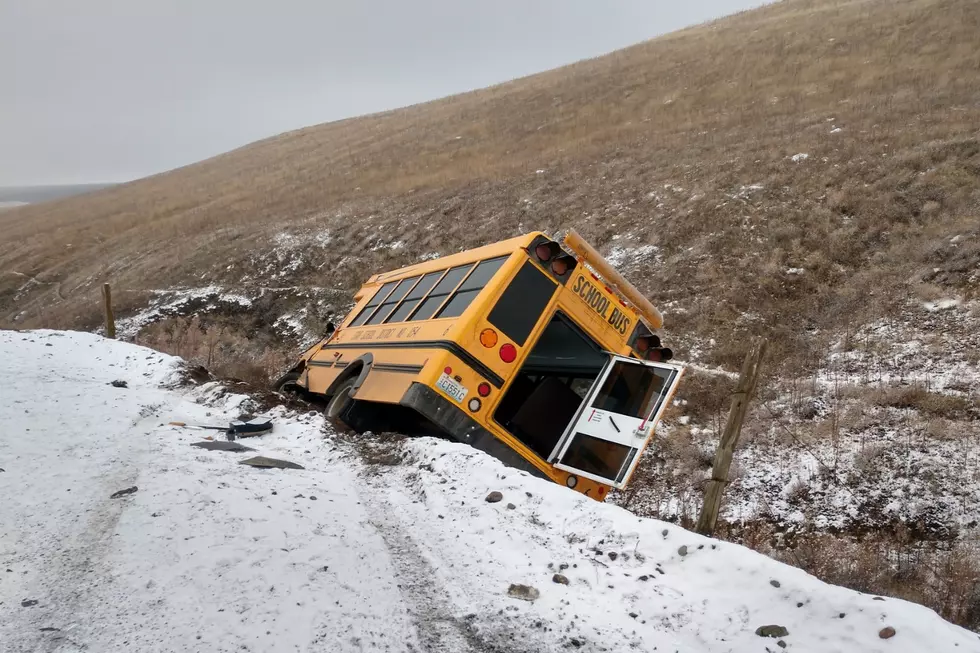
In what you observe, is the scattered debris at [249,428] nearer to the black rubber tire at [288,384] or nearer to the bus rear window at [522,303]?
the bus rear window at [522,303]

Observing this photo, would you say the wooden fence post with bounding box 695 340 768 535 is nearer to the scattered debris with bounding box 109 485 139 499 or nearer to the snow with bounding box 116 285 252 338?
the scattered debris with bounding box 109 485 139 499

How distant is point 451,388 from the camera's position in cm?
591

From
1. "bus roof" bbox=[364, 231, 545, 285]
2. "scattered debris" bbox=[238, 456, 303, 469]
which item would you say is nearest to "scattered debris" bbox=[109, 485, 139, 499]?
"scattered debris" bbox=[238, 456, 303, 469]

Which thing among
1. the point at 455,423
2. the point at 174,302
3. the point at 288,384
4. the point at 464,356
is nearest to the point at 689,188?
the point at 288,384

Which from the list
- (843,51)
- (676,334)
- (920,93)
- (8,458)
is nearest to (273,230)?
(676,334)

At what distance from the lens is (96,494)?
14.0ft

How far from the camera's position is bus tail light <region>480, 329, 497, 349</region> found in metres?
6.18

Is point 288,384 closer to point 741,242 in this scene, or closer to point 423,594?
point 423,594

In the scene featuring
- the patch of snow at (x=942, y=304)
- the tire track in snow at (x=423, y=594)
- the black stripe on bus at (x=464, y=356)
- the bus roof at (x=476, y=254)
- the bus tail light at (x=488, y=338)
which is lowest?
the tire track in snow at (x=423, y=594)

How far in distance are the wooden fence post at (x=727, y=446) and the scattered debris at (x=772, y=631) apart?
1.23 meters

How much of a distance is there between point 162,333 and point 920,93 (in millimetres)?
22752

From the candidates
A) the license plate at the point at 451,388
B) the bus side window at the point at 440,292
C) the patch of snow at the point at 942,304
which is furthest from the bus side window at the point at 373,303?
the patch of snow at the point at 942,304

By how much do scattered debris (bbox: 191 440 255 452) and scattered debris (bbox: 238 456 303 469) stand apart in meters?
0.41

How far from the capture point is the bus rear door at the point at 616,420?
572 centimetres
